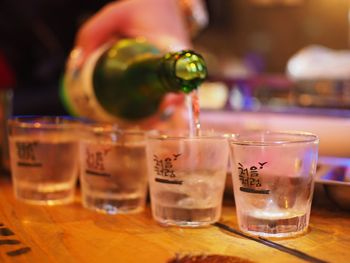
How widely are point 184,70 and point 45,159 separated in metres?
0.25

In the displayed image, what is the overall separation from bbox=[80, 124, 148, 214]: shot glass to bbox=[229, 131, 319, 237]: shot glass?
0.56 ft

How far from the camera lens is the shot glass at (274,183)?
2.00 ft

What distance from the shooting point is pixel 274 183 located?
2.00ft

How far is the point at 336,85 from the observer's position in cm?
222

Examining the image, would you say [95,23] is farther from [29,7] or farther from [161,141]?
[29,7]

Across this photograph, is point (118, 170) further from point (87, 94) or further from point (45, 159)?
point (87, 94)

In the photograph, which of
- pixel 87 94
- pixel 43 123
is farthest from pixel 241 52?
pixel 43 123

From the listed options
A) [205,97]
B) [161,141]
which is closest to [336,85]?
[205,97]

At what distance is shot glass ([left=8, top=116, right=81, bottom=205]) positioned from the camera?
82 cm

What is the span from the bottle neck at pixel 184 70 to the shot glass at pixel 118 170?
0.09m

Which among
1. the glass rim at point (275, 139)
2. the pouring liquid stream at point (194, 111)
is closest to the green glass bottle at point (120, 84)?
the pouring liquid stream at point (194, 111)

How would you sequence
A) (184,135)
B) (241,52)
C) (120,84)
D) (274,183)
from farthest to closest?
(241,52) < (120,84) < (184,135) < (274,183)

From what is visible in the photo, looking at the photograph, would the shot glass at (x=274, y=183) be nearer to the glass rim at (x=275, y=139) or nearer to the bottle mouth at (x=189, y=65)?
the glass rim at (x=275, y=139)

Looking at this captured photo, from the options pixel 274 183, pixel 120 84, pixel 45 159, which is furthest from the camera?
pixel 120 84
